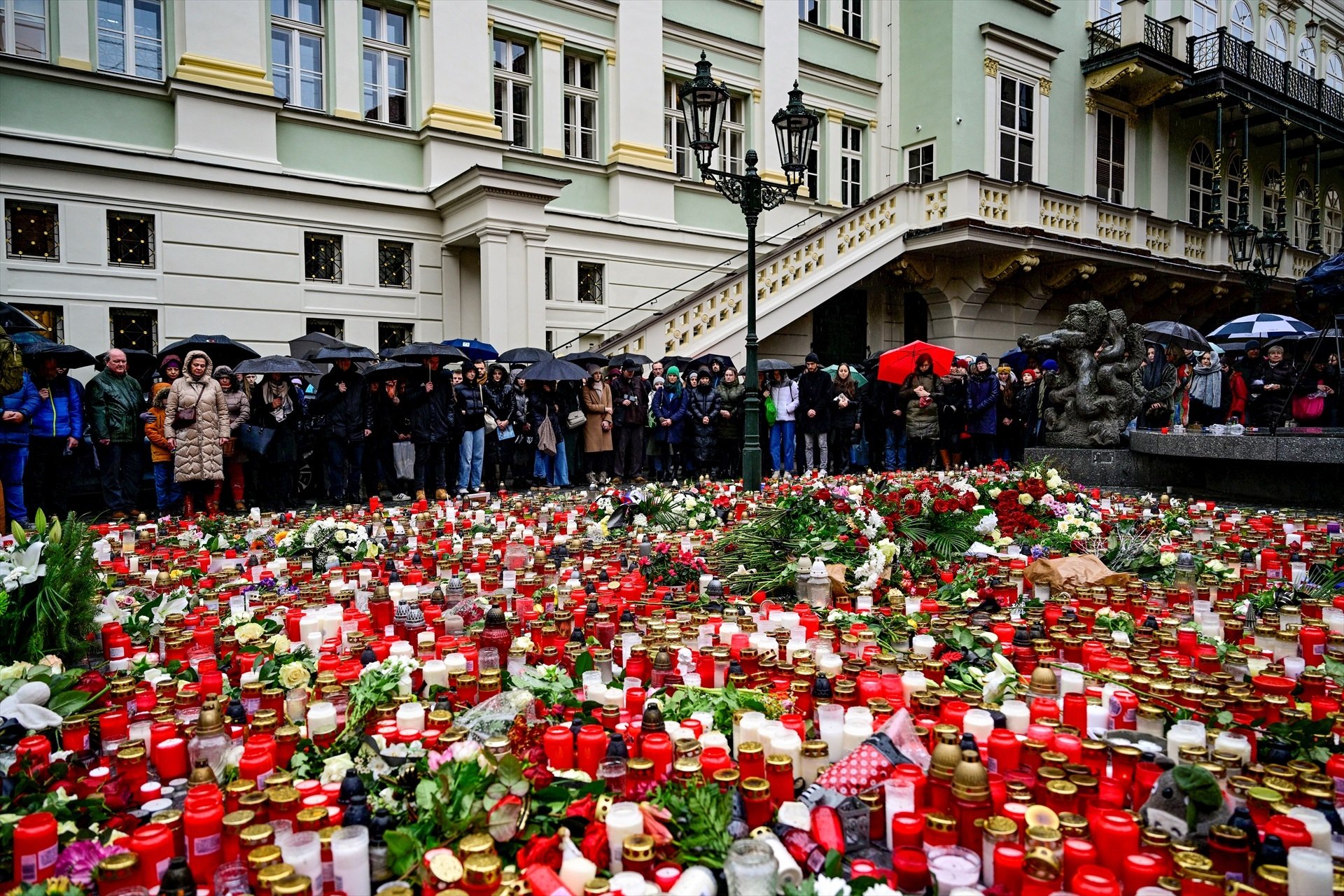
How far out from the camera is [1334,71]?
34750 millimetres

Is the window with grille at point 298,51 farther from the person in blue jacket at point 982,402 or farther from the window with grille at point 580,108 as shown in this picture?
the person in blue jacket at point 982,402

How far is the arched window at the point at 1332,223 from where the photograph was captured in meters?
33.8

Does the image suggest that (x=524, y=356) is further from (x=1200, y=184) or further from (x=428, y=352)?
(x=1200, y=184)

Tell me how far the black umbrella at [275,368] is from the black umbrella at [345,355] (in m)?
0.23

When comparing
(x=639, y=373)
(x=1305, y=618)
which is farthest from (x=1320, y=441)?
(x=639, y=373)

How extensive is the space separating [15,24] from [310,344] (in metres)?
6.11

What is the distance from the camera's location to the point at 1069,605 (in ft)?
16.2

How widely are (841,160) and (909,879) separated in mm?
22779

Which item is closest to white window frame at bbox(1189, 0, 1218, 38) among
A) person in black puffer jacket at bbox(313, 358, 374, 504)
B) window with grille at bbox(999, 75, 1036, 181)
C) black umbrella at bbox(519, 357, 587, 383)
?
window with grille at bbox(999, 75, 1036, 181)

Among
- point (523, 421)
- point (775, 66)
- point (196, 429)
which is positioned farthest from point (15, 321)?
point (775, 66)

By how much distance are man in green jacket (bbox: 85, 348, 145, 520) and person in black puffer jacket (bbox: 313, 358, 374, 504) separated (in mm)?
1225

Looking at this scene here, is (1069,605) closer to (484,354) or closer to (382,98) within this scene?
(484,354)

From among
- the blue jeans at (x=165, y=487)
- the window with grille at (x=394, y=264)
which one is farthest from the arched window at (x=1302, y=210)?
the blue jeans at (x=165, y=487)

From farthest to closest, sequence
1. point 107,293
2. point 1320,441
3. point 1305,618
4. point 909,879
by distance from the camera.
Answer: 1. point 107,293
2. point 1320,441
3. point 1305,618
4. point 909,879
